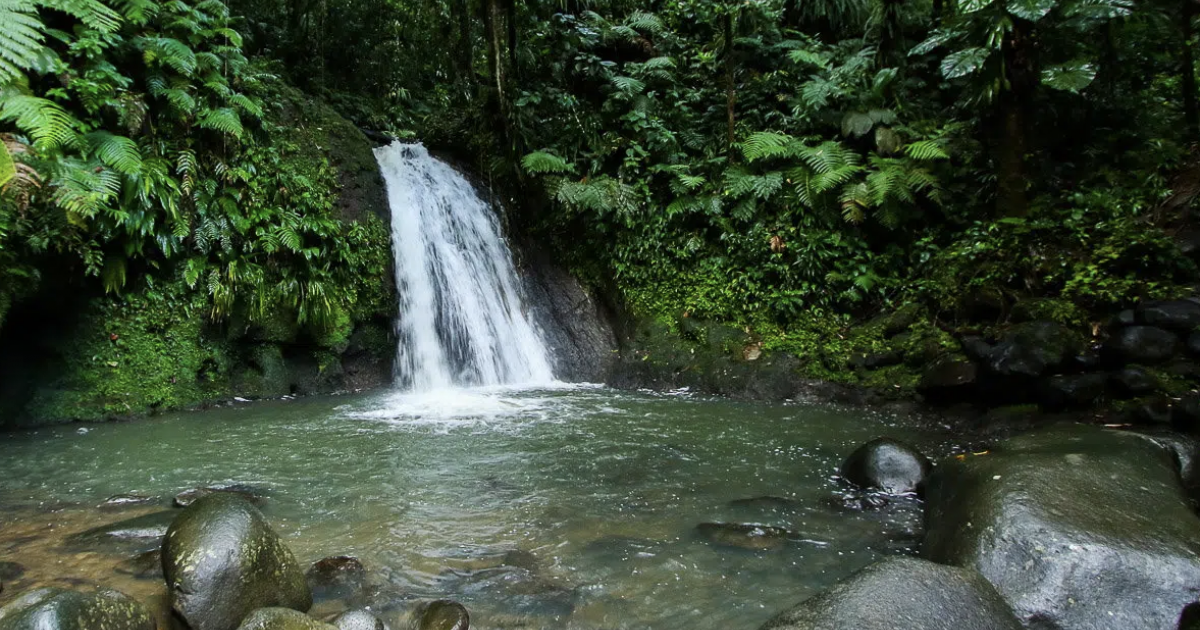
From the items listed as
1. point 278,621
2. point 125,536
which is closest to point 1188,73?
point 278,621

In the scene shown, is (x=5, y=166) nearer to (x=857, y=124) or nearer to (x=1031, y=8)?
(x=1031, y=8)

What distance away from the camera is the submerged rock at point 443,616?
3.00 meters

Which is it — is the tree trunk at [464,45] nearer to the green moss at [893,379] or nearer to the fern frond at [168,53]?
the fern frond at [168,53]

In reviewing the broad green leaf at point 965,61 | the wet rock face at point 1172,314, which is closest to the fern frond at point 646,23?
the broad green leaf at point 965,61

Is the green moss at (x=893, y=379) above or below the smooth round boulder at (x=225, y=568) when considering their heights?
above

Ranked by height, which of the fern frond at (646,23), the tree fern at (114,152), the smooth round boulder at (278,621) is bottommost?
the smooth round boulder at (278,621)

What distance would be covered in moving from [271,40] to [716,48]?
8.92 m

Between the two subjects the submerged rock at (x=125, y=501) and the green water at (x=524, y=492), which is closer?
the green water at (x=524, y=492)

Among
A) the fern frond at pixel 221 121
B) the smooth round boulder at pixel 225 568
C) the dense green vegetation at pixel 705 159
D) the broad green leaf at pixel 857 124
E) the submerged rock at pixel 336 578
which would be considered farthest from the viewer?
the broad green leaf at pixel 857 124

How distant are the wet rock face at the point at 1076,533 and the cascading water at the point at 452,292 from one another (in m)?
6.91

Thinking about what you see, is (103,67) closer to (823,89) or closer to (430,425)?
(430,425)

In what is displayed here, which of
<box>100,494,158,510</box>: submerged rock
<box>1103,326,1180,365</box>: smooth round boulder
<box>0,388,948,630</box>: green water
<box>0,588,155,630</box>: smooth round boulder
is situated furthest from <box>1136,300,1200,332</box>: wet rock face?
<box>100,494,158,510</box>: submerged rock

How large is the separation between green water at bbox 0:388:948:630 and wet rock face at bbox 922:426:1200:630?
0.58 meters

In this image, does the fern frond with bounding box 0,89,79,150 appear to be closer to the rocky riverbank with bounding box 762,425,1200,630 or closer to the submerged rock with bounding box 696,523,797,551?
the submerged rock with bounding box 696,523,797,551
